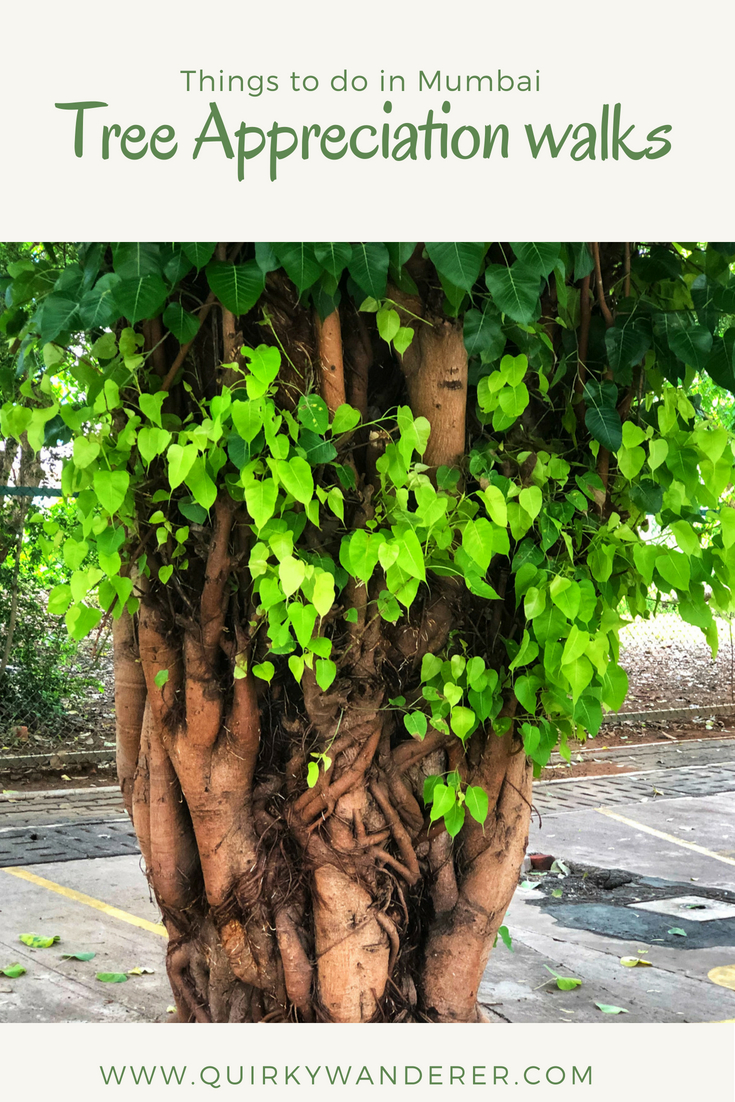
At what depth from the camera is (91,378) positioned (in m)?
2.68

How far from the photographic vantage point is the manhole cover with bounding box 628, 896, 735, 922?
5.65m

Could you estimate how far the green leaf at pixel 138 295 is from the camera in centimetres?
231

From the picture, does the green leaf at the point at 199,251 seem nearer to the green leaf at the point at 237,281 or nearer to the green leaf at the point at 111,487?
the green leaf at the point at 237,281

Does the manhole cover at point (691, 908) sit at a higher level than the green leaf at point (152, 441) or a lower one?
lower

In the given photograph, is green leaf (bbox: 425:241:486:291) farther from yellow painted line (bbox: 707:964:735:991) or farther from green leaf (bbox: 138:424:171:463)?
yellow painted line (bbox: 707:964:735:991)

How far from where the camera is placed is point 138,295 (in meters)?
2.32

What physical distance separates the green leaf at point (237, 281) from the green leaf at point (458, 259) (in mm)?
396

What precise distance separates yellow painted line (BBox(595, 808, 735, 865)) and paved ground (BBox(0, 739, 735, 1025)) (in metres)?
0.02

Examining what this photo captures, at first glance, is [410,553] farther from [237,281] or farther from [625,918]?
[625,918]

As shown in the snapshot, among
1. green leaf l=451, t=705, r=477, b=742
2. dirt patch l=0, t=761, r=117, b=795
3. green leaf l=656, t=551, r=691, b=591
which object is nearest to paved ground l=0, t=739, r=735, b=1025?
dirt patch l=0, t=761, r=117, b=795

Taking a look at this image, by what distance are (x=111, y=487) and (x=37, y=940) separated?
3.13 m

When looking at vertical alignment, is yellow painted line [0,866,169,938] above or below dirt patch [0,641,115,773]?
below

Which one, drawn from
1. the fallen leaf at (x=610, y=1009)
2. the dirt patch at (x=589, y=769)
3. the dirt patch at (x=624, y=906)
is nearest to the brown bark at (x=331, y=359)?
the fallen leaf at (x=610, y=1009)
